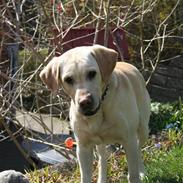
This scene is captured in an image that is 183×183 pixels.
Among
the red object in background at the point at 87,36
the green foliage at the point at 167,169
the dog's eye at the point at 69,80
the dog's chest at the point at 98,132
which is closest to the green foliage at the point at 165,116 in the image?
the red object in background at the point at 87,36

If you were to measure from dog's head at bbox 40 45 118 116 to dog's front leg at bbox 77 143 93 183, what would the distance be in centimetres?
51

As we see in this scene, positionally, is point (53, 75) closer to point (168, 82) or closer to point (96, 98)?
point (96, 98)

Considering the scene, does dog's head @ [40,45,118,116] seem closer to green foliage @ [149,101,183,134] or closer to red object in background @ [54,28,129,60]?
red object in background @ [54,28,129,60]

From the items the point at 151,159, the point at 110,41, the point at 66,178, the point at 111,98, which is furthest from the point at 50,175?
the point at 110,41

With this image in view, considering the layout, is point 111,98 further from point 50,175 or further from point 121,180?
point 50,175

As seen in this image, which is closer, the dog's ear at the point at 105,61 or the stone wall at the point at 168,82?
the dog's ear at the point at 105,61

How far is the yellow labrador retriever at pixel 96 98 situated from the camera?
3865 mm

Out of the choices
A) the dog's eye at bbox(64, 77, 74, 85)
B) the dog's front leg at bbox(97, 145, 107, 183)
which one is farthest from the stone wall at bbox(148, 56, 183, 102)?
the dog's eye at bbox(64, 77, 74, 85)

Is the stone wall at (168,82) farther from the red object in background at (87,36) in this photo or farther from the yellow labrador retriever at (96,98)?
the yellow labrador retriever at (96,98)

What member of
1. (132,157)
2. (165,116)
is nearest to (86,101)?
(132,157)

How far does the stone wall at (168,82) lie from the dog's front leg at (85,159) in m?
4.53

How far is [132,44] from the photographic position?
9008mm

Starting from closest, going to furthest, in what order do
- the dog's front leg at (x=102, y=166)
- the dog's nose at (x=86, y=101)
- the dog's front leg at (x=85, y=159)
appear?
the dog's nose at (x=86, y=101) → the dog's front leg at (x=85, y=159) → the dog's front leg at (x=102, y=166)

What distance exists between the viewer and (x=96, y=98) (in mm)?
3838
